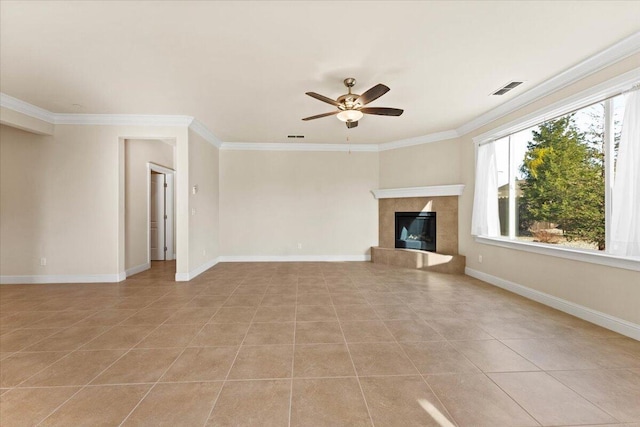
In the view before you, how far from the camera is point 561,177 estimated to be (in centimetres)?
346

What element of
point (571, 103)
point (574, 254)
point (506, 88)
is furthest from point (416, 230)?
point (571, 103)

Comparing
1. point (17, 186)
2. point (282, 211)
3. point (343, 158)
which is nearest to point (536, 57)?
point (343, 158)

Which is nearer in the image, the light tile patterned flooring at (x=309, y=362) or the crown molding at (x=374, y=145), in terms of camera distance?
the light tile patterned flooring at (x=309, y=362)

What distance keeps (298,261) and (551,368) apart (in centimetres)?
505

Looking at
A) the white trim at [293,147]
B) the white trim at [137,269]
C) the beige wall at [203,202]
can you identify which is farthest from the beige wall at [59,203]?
the white trim at [293,147]

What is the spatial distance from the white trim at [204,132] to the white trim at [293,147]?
292 mm

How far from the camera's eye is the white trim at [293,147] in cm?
652

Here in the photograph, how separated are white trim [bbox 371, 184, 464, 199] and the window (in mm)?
1036

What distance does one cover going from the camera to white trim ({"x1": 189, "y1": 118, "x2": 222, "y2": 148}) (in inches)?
195

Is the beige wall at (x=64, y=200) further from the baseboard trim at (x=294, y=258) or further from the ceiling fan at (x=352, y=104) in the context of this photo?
the ceiling fan at (x=352, y=104)

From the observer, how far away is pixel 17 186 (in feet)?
15.2

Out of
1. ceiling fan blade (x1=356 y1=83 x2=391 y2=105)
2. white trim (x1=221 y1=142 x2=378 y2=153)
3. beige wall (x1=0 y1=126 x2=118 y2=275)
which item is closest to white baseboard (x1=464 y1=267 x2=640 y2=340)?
ceiling fan blade (x1=356 y1=83 x2=391 y2=105)

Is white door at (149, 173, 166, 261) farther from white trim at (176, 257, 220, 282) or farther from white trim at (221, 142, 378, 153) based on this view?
white trim at (221, 142, 378, 153)

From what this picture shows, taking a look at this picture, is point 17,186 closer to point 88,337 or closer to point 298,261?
point 88,337
